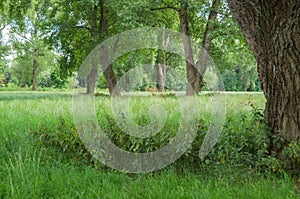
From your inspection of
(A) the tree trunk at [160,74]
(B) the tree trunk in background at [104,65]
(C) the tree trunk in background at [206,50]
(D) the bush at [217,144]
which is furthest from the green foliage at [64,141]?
(A) the tree trunk at [160,74]

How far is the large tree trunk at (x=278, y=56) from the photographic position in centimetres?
354

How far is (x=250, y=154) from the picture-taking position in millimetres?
3508

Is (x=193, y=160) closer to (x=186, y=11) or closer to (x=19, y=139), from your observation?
(x=19, y=139)

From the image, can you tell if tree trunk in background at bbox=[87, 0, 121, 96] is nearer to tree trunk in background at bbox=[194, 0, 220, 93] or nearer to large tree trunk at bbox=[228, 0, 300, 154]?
tree trunk in background at bbox=[194, 0, 220, 93]

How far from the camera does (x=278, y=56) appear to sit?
362cm

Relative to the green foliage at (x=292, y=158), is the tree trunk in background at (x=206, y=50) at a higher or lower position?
higher

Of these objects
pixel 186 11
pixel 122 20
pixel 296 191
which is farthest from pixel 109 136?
pixel 186 11

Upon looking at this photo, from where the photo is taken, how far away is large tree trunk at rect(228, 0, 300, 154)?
354 centimetres

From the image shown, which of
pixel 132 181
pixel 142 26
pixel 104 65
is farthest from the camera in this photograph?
pixel 104 65

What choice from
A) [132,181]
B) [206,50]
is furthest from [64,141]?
[206,50]

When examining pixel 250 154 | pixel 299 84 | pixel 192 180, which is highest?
pixel 299 84

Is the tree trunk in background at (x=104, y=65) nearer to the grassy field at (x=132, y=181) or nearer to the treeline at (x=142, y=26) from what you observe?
the treeline at (x=142, y=26)

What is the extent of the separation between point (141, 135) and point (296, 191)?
1859mm

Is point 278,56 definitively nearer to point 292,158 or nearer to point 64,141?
point 292,158
